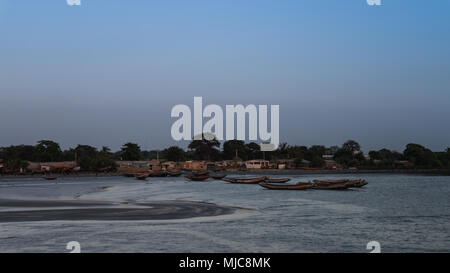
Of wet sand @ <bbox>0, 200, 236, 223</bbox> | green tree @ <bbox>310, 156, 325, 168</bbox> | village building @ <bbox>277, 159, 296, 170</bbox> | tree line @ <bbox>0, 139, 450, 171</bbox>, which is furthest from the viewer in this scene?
green tree @ <bbox>310, 156, 325, 168</bbox>

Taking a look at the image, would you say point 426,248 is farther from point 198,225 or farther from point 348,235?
point 198,225

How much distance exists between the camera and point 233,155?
119812 mm

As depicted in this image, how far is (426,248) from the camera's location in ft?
47.0

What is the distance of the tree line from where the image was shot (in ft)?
313

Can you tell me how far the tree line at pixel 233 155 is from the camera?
95.4 m

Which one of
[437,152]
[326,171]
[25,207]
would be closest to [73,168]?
[326,171]

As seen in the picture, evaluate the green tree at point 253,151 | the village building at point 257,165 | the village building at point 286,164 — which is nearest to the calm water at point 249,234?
the village building at point 257,165

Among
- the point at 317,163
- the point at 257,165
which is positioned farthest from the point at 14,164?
the point at 317,163

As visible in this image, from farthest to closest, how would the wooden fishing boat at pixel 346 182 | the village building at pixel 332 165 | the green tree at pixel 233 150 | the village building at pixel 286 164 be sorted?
the green tree at pixel 233 150 → the village building at pixel 332 165 → the village building at pixel 286 164 → the wooden fishing boat at pixel 346 182

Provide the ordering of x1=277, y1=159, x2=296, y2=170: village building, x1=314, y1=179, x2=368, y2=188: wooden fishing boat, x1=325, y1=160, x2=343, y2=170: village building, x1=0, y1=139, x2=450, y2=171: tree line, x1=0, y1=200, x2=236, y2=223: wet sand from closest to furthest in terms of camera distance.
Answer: x1=0, y1=200, x2=236, y2=223: wet sand → x1=314, y1=179, x2=368, y2=188: wooden fishing boat → x1=0, y1=139, x2=450, y2=171: tree line → x1=277, y1=159, x2=296, y2=170: village building → x1=325, y1=160, x2=343, y2=170: village building

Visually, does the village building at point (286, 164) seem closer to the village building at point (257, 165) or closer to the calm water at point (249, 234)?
the village building at point (257, 165)

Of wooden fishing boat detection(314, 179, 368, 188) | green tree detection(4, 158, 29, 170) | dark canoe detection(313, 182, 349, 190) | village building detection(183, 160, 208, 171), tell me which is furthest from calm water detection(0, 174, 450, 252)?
village building detection(183, 160, 208, 171)

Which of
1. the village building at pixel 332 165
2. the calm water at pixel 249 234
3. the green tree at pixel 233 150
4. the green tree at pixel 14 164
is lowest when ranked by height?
the village building at pixel 332 165

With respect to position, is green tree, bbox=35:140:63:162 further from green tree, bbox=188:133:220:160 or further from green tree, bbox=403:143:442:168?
green tree, bbox=403:143:442:168
